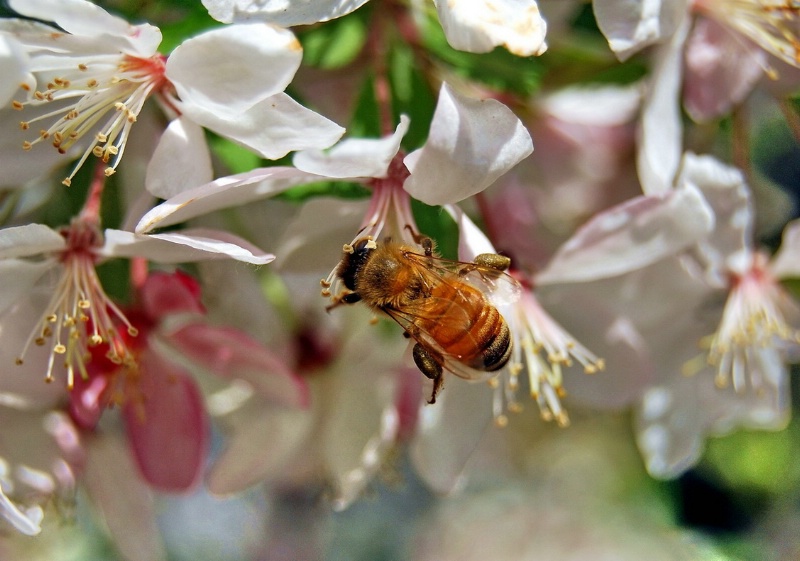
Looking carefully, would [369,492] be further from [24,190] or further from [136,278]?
[24,190]

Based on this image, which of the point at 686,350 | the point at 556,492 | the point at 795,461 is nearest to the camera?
the point at 686,350

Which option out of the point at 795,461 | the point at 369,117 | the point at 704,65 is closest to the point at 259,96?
the point at 369,117

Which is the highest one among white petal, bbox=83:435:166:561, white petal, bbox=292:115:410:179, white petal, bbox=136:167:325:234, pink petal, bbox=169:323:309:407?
white petal, bbox=292:115:410:179

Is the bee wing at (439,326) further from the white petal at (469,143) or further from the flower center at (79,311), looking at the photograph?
the flower center at (79,311)

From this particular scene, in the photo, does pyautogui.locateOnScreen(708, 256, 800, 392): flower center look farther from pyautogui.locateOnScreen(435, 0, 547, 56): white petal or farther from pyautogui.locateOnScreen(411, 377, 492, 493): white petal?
pyautogui.locateOnScreen(435, 0, 547, 56): white petal

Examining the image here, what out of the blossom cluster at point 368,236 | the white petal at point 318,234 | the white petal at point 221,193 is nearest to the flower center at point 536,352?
the blossom cluster at point 368,236

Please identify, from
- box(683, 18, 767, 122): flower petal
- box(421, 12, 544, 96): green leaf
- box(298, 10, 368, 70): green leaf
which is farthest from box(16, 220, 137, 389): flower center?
box(683, 18, 767, 122): flower petal

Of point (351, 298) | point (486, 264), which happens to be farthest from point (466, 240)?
point (351, 298)

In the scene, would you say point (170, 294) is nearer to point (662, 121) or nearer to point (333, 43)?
point (333, 43)
